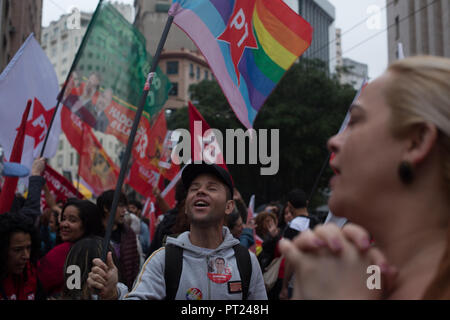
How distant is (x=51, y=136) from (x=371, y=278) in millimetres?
6263

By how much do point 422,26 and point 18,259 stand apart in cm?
2231

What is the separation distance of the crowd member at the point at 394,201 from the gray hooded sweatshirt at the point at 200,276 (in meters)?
1.61

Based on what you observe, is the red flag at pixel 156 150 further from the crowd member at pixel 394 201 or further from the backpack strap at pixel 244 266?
the crowd member at pixel 394 201

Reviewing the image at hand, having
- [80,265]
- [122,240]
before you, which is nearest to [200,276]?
[80,265]

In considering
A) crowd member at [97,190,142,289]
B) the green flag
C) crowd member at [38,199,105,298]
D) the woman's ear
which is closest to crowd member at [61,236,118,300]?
crowd member at [38,199,105,298]

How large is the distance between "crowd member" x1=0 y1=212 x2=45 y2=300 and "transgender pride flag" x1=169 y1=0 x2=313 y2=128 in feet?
5.97

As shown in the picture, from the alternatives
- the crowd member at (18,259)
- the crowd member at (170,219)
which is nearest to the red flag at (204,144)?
the crowd member at (170,219)

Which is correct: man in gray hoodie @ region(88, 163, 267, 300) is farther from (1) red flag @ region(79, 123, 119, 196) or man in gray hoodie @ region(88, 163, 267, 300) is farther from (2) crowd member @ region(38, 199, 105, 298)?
(1) red flag @ region(79, 123, 119, 196)

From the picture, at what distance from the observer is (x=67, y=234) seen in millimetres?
3910

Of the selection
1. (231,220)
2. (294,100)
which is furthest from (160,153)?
(294,100)

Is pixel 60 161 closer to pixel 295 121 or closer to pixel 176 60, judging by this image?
pixel 176 60

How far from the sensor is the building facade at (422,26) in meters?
19.3

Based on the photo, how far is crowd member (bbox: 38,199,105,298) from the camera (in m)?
3.56
